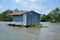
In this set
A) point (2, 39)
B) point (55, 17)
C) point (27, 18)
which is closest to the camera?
point (2, 39)

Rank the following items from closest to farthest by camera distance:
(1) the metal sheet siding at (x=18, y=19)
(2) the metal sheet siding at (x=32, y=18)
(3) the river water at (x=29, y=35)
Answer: (3) the river water at (x=29, y=35)
(2) the metal sheet siding at (x=32, y=18)
(1) the metal sheet siding at (x=18, y=19)

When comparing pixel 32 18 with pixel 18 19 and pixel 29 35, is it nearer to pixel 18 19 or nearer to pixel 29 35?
pixel 18 19

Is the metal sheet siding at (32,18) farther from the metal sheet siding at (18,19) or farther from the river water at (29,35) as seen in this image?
the river water at (29,35)

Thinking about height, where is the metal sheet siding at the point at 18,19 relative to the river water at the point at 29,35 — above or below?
above

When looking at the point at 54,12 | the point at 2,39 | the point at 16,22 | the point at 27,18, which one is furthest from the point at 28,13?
the point at 54,12

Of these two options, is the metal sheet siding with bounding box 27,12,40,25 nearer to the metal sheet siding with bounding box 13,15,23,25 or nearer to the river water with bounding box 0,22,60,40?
the metal sheet siding with bounding box 13,15,23,25

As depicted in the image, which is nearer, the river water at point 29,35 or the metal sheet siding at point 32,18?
the river water at point 29,35

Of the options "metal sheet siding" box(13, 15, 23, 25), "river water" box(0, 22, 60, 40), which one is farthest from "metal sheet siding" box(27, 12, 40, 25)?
"river water" box(0, 22, 60, 40)

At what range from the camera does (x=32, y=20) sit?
89.0 ft

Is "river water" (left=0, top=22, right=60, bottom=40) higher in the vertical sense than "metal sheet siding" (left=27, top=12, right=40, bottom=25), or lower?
lower

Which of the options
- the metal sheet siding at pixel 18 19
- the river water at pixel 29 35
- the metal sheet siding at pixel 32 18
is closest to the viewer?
the river water at pixel 29 35

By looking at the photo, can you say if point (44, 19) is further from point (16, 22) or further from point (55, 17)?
point (16, 22)

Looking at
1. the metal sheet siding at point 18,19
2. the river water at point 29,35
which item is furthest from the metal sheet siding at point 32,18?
the river water at point 29,35

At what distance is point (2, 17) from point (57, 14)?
21209 mm
